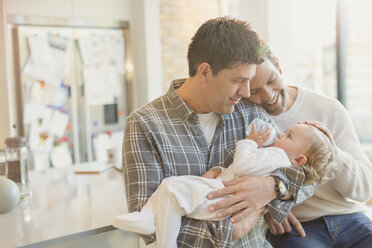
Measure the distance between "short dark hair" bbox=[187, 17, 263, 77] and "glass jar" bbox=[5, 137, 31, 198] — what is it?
3.17 feet

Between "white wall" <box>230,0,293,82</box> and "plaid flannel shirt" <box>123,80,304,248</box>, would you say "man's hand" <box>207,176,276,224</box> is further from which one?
"white wall" <box>230,0,293,82</box>

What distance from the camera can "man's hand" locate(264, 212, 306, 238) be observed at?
5.77 ft

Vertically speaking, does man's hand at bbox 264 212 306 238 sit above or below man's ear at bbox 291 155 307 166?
below

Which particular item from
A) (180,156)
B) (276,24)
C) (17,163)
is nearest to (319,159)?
(180,156)

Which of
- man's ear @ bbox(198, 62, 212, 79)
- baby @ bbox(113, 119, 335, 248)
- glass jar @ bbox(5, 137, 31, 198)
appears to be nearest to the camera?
baby @ bbox(113, 119, 335, 248)

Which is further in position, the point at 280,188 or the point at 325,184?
the point at 325,184

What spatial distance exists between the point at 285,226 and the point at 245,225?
0.34m

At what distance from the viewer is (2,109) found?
4.07 m

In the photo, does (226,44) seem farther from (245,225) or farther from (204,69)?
(245,225)

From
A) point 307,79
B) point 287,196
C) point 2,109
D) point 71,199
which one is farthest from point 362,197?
point 307,79

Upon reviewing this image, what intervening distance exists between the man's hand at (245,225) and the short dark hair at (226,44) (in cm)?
55

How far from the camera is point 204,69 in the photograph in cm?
167

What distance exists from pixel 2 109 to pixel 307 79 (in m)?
3.55

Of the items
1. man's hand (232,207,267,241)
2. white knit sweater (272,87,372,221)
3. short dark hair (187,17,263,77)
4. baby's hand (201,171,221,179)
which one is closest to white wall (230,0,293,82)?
white knit sweater (272,87,372,221)
